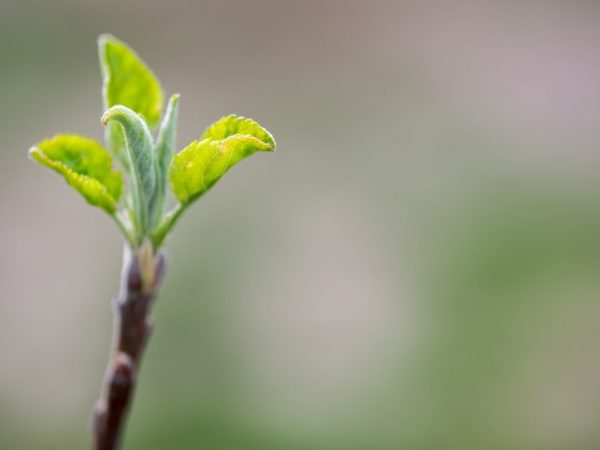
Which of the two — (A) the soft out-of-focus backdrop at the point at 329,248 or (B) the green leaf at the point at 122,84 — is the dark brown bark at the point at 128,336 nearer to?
(B) the green leaf at the point at 122,84

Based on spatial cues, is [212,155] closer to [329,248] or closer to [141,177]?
[141,177]

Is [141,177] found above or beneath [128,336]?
above

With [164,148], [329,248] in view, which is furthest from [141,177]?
[329,248]

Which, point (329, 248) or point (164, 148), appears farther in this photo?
point (329, 248)

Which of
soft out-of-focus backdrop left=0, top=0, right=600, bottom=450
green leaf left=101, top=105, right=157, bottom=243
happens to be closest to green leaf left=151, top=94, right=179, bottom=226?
green leaf left=101, top=105, right=157, bottom=243

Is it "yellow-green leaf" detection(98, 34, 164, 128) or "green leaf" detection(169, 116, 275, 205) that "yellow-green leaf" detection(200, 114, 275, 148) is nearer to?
"green leaf" detection(169, 116, 275, 205)

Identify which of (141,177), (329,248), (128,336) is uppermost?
(329,248)

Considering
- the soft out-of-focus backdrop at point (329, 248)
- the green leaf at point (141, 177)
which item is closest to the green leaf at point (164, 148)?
the green leaf at point (141, 177)
